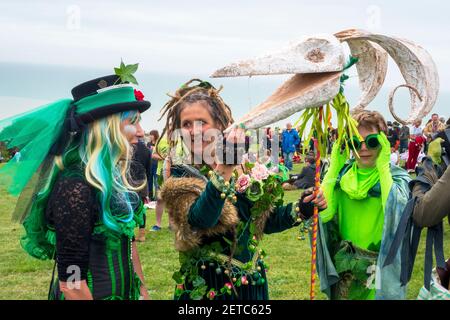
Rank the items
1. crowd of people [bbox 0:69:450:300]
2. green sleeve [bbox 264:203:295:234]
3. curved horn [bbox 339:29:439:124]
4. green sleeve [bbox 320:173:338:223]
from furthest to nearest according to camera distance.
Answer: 1. green sleeve [bbox 320:173:338:223]
2. green sleeve [bbox 264:203:295:234]
3. curved horn [bbox 339:29:439:124]
4. crowd of people [bbox 0:69:450:300]

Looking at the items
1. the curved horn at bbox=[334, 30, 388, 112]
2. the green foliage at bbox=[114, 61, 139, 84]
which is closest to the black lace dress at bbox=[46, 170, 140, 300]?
the green foliage at bbox=[114, 61, 139, 84]

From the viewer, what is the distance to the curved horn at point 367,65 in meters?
2.86

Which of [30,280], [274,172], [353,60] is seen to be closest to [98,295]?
[274,172]

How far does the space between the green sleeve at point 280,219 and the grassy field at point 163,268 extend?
320cm

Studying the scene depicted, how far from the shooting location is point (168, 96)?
3.26 m

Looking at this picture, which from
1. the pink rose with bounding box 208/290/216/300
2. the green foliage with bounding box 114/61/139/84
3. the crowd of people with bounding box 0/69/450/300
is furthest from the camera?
the pink rose with bounding box 208/290/216/300

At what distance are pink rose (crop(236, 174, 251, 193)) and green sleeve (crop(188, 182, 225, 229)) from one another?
0.78 feet

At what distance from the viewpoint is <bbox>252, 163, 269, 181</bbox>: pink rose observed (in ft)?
9.96

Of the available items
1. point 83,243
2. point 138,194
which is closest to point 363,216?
point 138,194

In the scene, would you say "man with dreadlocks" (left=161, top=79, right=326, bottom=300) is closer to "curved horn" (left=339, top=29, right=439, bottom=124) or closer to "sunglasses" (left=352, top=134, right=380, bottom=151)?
"curved horn" (left=339, top=29, right=439, bottom=124)

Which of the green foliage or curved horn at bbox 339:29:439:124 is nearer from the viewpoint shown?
curved horn at bbox 339:29:439:124

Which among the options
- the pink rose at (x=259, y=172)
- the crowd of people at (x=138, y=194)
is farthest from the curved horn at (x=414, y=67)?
the pink rose at (x=259, y=172)

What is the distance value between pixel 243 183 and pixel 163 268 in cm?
462
